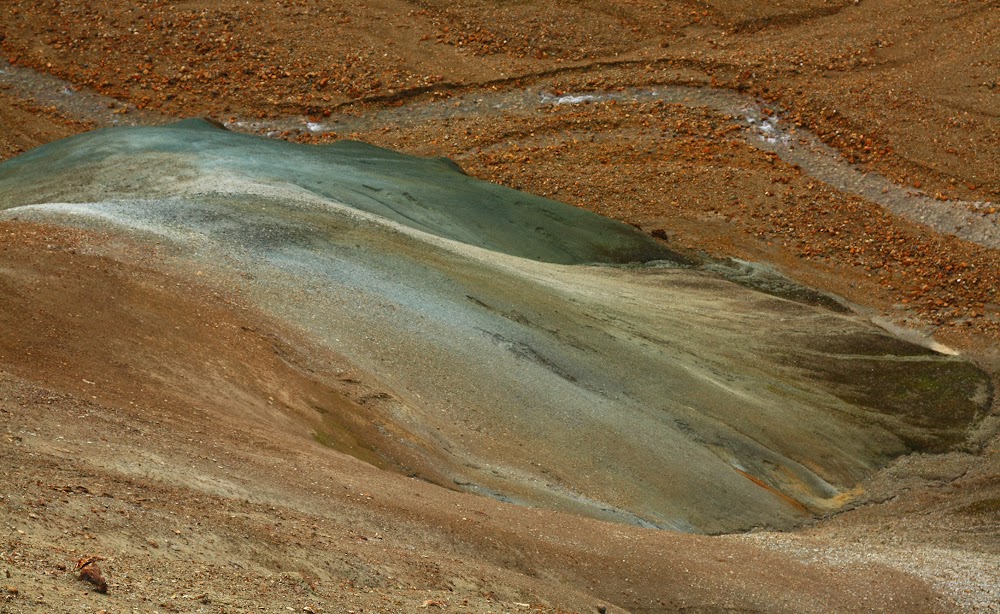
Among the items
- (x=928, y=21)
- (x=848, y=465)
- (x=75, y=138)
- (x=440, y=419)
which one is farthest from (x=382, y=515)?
(x=928, y=21)

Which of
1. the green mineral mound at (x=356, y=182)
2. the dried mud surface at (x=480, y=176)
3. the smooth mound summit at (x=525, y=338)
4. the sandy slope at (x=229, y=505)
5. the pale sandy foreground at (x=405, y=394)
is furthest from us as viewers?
the green mineral mound at (x=356, y=182)

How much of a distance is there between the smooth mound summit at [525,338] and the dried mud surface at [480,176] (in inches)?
26.9

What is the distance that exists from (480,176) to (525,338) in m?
8.81

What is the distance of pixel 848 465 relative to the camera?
48.3 feet

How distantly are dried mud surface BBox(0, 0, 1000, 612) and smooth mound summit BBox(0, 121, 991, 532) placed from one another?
684mm

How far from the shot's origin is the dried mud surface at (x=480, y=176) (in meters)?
7.35

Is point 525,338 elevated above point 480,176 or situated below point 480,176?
below

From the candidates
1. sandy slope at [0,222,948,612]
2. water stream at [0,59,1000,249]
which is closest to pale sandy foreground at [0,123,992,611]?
sandy slope at [0,222,948,612]

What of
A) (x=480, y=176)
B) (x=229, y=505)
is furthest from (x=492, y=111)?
(x=229, y=505)

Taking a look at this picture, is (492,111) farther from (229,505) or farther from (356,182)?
(229,505)

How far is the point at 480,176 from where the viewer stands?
22125mm

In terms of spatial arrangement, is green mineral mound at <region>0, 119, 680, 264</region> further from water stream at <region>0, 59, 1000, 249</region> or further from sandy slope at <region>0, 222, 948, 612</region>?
sandy slope at <region>0, 222, 948, 612</region>

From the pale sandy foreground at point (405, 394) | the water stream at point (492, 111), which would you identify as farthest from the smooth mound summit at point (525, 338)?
the water stream at point (492, 111)

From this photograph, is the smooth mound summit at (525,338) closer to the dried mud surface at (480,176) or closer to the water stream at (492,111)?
the dried mud surface at (480,176)
